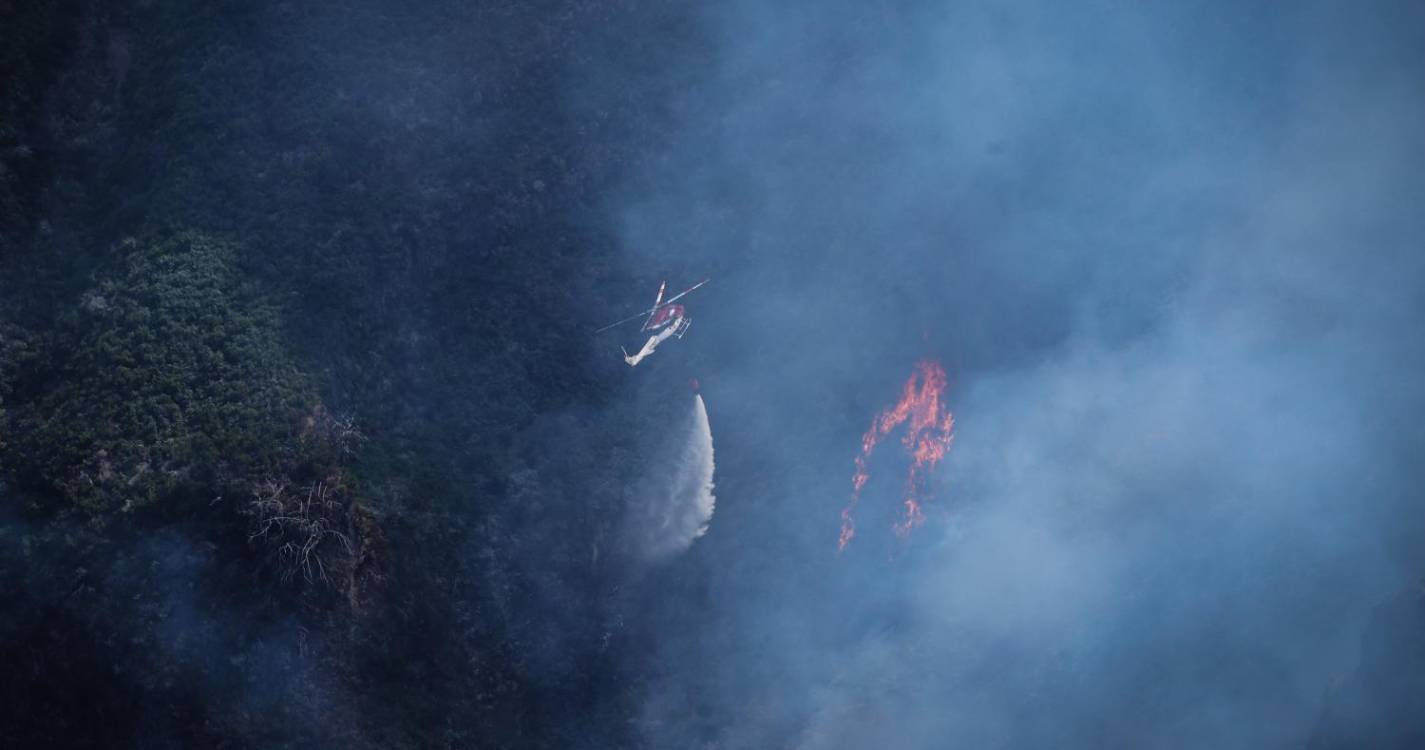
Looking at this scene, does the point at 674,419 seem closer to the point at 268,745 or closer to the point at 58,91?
the point at 268,745

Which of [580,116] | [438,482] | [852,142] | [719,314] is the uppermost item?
[852,142]

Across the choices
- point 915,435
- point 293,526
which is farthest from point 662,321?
point 293,526

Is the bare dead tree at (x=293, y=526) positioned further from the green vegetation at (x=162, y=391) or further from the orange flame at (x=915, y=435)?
the orange flame at (x=915, y=435)

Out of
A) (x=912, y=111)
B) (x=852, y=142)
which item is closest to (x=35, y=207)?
(x=852, y=142)

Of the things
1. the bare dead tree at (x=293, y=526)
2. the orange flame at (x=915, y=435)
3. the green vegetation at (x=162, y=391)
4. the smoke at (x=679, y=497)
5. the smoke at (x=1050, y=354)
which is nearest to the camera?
the green vegetation at (x=162, y=391)

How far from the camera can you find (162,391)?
77.4 ft

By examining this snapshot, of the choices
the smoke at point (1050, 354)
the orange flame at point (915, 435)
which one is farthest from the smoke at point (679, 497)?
the orange flame at point (915, 435)

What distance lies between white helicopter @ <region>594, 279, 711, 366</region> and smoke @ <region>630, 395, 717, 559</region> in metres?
2.35

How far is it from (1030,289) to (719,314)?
10.3 m

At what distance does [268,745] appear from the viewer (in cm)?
2242

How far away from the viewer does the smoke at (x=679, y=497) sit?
27.0 meters

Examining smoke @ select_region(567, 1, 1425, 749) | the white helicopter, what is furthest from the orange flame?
the white helicopter

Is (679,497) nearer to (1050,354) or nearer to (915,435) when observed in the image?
(915,435)

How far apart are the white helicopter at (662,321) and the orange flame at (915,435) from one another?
261 inches
